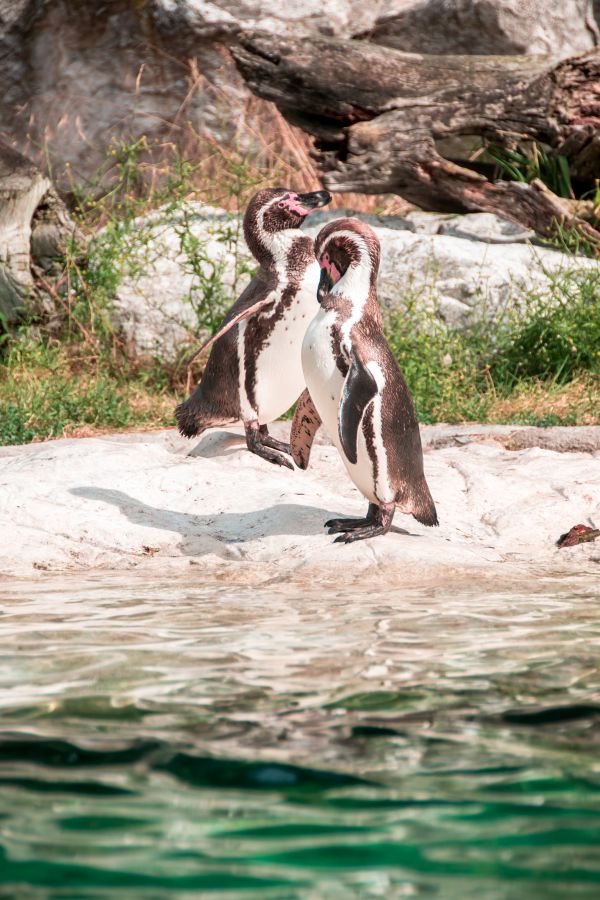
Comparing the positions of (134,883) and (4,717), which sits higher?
(134,883)

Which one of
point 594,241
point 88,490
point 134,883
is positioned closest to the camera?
point 134,883

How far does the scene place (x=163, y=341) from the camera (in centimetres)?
812

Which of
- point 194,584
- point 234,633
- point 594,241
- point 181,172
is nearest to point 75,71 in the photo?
point 181,172

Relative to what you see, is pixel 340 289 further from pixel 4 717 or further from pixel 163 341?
pixel 163 341

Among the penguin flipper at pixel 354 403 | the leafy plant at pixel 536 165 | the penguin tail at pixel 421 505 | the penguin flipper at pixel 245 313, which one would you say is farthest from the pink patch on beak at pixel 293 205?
the leafy plant at pixel 536 165

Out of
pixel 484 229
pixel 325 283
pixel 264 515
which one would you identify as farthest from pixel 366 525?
pixel 484 229

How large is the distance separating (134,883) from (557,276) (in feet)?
24.3

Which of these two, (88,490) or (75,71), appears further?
(75,71)

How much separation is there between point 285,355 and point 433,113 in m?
4.60

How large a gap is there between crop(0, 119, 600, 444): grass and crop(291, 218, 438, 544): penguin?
2.66 meters

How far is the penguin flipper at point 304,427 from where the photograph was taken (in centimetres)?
451

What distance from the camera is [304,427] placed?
455cm

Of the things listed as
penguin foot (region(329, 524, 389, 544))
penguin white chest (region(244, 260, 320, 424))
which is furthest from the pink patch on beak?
penguin foot (region(329, 524, 389, 544))

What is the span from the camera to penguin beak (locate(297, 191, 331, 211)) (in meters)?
5.11
